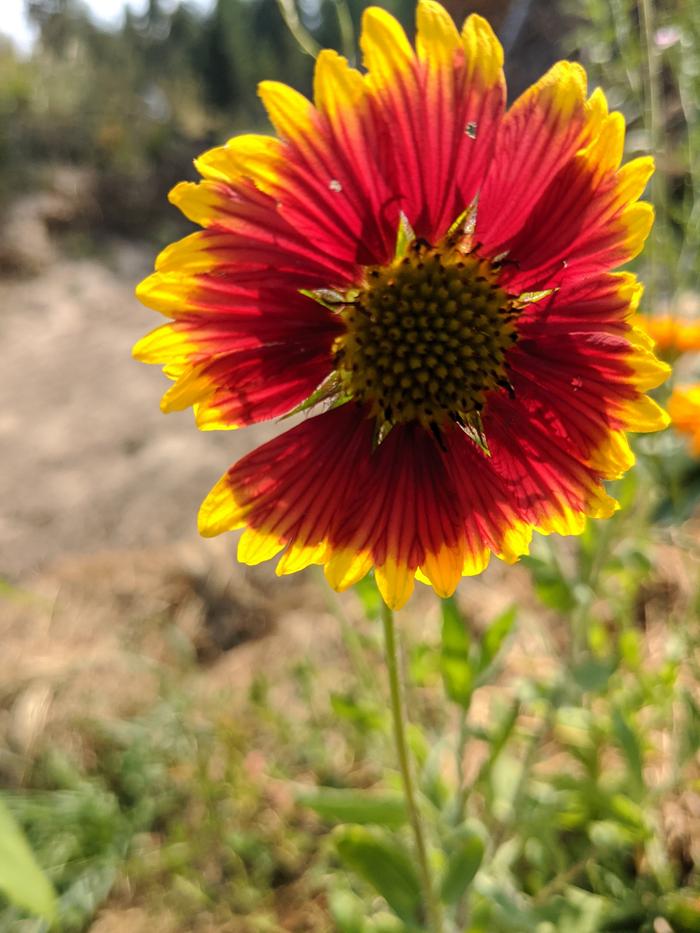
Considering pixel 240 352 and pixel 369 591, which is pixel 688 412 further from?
pixel 240 352

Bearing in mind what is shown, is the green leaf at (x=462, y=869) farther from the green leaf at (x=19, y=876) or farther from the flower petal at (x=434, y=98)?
the flower petal at (x=434, y=98)

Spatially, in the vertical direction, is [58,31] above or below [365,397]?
above

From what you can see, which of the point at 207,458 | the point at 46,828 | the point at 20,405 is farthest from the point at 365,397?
the point at 20,405

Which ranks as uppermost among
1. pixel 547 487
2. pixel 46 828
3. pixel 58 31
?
pixel 58 31

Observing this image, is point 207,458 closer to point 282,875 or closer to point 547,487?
point 282,875

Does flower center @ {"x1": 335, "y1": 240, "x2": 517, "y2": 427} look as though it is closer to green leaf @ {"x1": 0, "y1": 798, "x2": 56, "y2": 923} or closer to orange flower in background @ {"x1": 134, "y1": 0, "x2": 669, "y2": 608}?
orange flower in background @ {"x1": 134, "y1": 0, "x2": 669, "y2": 608}

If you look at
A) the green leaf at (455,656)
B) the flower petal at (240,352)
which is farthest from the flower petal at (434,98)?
the green leaf at (455,656)

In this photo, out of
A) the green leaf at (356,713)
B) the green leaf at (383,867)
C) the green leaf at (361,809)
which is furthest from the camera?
the green leaf at (356,713)
